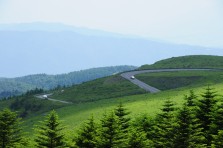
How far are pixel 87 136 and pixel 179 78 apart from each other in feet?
294

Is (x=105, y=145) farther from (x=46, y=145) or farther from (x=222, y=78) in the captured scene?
(x=222, y=78)

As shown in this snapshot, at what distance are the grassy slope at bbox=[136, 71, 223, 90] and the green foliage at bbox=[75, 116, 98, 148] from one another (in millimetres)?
77295

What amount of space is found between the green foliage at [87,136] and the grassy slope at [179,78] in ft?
254

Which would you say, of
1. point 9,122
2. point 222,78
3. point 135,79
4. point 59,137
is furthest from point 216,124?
point 135,79

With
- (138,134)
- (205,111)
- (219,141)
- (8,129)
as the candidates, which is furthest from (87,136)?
(205,111)

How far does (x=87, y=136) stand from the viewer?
33.5 meters

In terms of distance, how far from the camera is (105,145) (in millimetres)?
31047

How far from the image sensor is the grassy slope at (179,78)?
111 meters

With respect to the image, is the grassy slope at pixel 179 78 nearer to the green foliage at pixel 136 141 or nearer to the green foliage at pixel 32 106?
the green foliage at pixel 32 106

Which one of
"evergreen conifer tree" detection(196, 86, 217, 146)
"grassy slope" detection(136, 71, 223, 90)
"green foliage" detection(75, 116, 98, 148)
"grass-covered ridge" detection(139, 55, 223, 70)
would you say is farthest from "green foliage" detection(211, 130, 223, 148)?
"grass-covered ridge" detection(139, 55, 223, 70)

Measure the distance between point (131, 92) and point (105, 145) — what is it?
79.9 m

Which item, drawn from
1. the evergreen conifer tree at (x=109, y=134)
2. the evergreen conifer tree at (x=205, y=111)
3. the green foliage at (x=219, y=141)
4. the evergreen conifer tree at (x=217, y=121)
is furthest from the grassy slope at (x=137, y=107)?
the green foliage at (x=219, y=141)

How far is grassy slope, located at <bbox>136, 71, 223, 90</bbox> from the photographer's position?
363 feet

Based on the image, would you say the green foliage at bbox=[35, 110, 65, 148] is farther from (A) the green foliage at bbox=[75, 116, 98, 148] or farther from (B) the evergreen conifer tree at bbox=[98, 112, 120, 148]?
(B) the evergreen conifer tree at bbox=[98, 112, 120, 148]
